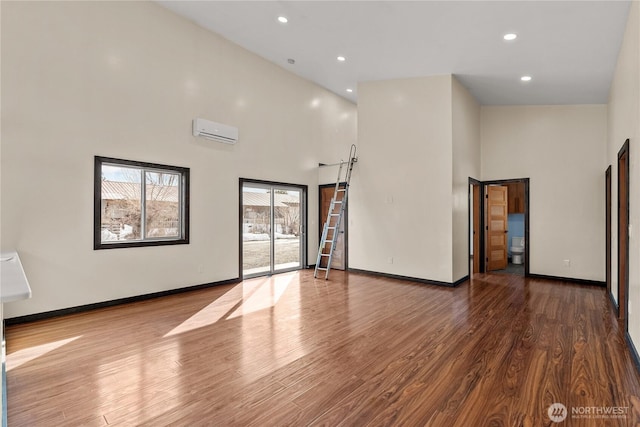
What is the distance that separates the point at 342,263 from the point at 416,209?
2.07 meters

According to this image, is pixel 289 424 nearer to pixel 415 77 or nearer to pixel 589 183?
pixel 415 77

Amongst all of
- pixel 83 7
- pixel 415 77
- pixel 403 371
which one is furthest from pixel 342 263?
pixel 83 7

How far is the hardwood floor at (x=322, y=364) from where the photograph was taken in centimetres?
221

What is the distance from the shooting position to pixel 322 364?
2.86m

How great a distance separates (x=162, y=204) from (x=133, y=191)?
45cm

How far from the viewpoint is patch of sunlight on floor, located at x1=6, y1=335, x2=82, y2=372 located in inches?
114

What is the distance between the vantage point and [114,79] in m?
4.50

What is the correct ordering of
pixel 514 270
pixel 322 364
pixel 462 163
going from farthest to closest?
pixel 514 270 → pixel 462 163 → pixel 322 364

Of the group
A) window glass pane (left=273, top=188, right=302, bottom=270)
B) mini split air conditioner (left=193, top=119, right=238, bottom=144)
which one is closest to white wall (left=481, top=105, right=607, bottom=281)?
window glass pane (left=273, top=188, right=302, bottom=270)

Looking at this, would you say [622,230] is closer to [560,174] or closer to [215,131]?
[560,174]

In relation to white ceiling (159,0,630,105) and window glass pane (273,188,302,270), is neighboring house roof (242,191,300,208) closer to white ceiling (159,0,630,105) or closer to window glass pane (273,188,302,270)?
window glass pane (273,188,302,270)
